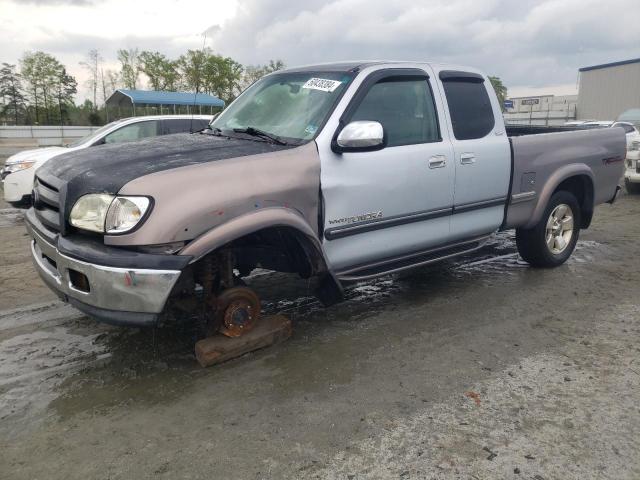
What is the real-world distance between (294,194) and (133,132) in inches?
255

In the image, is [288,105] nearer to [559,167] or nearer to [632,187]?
[559,167]

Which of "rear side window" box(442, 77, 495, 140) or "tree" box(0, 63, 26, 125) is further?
"tree" box(0, 63, 26, 125)

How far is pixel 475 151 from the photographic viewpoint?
4523mm

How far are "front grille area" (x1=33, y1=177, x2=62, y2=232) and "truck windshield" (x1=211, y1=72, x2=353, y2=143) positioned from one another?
53.6 inches

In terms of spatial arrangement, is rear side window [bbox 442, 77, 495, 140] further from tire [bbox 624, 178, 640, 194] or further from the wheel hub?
tire [bbox 624, 178, 640, 194]

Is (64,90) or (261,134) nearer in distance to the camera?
(261,134)

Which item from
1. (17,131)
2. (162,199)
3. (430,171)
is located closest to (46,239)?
(162,199)

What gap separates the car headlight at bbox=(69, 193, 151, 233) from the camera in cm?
291

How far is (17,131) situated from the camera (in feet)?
91.1

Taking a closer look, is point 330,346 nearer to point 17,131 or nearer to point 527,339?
point 527,339

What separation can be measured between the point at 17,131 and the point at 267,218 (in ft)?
96.6

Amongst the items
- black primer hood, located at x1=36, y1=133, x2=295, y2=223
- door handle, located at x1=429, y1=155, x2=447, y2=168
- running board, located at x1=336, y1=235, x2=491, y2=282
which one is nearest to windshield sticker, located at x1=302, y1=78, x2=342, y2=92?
black primer hood, located at x1=36, y1=133, x2=295, y2=223

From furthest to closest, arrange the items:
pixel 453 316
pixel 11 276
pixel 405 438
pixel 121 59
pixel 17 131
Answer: pixel 121 59 < pixel 17 131 < pixel 11 276 < pixel 453 316 < pixel 405 438

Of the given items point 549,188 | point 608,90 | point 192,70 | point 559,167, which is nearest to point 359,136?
point 549,188
